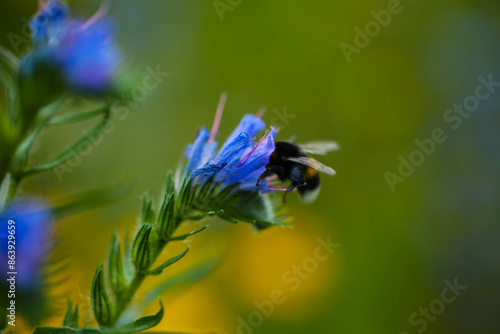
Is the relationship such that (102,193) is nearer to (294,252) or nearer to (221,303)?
(221,303)

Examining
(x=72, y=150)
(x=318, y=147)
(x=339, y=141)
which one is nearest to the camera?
(x=72, y=150)

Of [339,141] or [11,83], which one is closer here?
[11,83]

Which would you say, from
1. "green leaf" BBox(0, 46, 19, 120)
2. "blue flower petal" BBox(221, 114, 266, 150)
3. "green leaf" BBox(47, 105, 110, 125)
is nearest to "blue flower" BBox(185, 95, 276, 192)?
"blue flower petal" BBox(221, 114, 266, 150)

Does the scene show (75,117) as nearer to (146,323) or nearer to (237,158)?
(237,158)

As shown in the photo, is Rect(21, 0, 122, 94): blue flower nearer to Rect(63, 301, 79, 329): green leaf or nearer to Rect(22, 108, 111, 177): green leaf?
Rect(22, 108, 111, 177): green leaf

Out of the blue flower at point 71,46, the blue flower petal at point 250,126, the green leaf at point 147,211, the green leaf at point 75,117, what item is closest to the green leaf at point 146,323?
the green leaf at point 147,211

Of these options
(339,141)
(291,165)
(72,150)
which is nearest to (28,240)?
(72,150)
